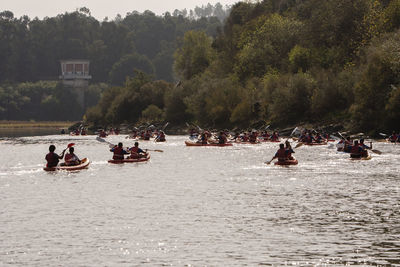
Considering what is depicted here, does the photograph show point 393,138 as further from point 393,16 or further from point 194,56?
point 194,56

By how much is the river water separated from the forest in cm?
3083

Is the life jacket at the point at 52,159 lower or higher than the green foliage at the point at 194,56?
lower

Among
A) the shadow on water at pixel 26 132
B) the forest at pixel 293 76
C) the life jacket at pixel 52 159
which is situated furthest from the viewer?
the shadow on water at pixel 26 132

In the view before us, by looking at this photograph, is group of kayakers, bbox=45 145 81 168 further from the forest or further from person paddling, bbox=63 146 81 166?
the forest

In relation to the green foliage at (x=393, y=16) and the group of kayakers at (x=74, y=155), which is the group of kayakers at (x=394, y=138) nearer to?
the group of kayakers at (x=74, y=155)

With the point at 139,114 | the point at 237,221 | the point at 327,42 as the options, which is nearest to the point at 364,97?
the point at 327,42

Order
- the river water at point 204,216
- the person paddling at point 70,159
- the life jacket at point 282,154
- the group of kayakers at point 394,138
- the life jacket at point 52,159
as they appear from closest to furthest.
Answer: the river water at point 204,216
the life jacket at point 52,159
the person paddling at point 70,159
the life jacket at point 282,154
the group of kayakers at point 394,138

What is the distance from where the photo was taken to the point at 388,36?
268ft

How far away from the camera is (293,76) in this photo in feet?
311

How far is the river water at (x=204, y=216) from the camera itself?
2006cm

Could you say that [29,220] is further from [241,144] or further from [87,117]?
[87,117]

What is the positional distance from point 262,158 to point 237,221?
29.4 meters

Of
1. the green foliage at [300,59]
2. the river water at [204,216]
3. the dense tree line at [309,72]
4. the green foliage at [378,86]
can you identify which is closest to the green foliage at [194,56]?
the dense tree line at [309,72]

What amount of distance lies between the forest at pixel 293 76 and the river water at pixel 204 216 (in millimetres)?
30827
